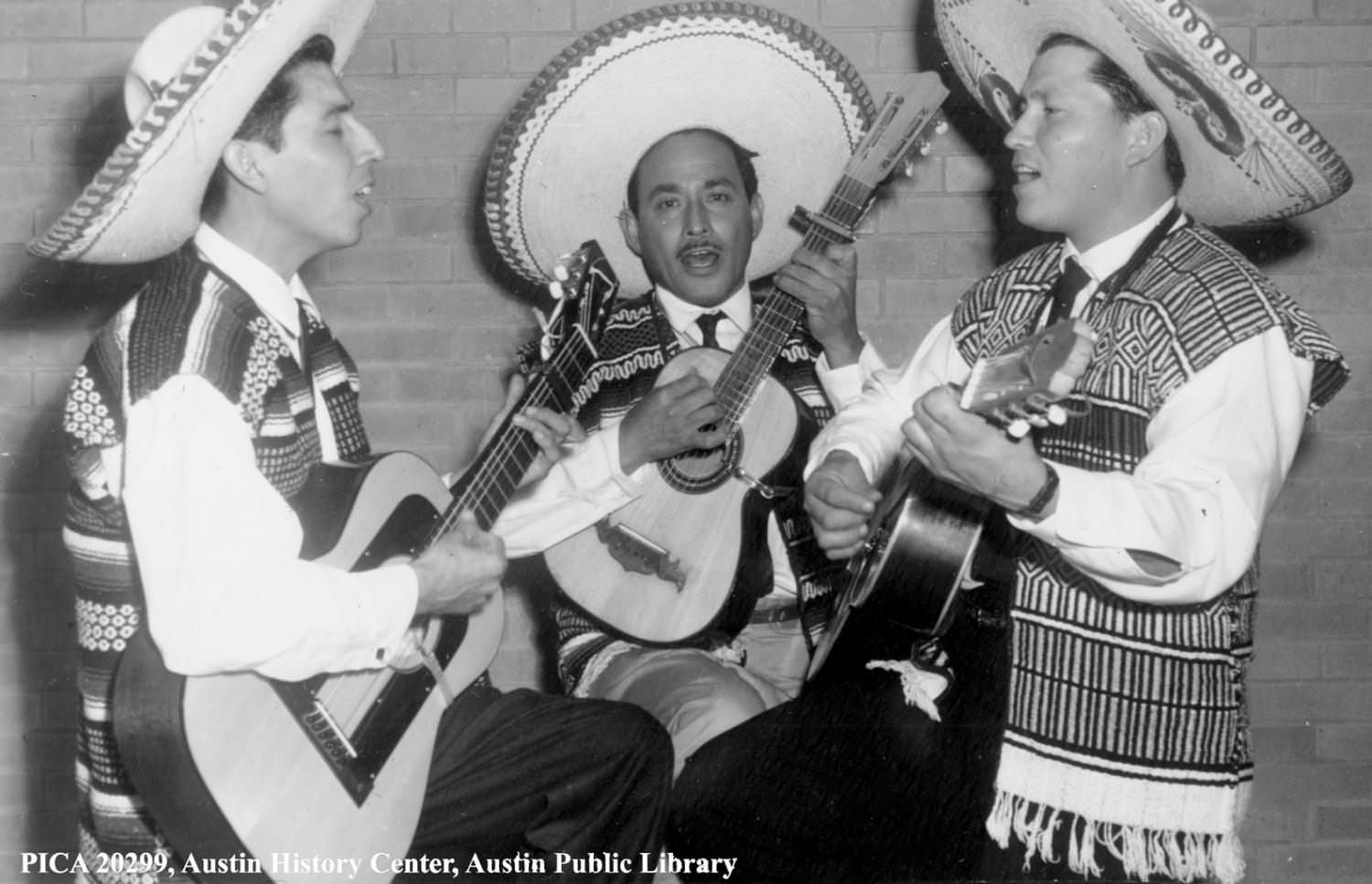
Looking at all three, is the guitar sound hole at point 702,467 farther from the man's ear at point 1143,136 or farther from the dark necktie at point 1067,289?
the man's ear at point 1143,136

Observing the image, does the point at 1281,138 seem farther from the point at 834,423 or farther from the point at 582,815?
the point at 582,815

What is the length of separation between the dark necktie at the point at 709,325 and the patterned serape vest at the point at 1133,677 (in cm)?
100

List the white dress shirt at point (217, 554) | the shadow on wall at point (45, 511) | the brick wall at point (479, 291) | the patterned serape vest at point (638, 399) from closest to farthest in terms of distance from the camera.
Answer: the white dress shirt at point (217, 554) → the patterned serape vest at point (638, 399) → the brick wall at point (479, 291) → the shadow on wall at point (45, 511)

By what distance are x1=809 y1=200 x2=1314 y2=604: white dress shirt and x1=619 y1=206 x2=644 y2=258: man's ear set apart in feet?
4.72

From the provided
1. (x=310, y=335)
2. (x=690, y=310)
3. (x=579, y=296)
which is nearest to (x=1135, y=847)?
(x=579, y=296)

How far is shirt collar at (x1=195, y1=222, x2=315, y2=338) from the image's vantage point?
8.37 feet

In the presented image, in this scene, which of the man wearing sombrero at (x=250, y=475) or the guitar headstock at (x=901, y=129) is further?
the guitar headstock at (x=901, y=129)

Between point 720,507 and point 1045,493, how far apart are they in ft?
3.41

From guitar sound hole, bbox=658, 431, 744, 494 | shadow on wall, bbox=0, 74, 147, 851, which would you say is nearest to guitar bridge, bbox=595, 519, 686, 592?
guitar sound hole, bbox=658, 431, 744, 494

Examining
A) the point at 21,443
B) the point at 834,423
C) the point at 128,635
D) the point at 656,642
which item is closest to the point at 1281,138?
the point at 834,423

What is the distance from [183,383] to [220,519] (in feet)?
0.73

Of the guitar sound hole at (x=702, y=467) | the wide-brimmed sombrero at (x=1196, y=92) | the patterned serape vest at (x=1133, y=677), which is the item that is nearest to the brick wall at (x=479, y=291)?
the wide-brimmed sombrero at (x=1196, y=92)

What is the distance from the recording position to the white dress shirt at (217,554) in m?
2.18

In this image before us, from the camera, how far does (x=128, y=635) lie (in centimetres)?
235
